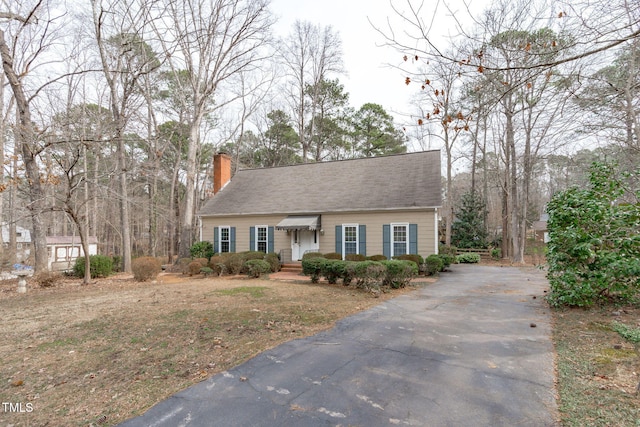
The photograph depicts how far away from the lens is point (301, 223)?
1507 centimetres

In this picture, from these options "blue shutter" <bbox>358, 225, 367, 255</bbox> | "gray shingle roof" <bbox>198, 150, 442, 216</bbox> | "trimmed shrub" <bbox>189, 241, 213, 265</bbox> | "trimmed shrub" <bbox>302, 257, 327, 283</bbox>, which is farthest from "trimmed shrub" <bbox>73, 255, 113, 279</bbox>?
"blue shutter" <bbox>358, 225, 367, 255</bbox>

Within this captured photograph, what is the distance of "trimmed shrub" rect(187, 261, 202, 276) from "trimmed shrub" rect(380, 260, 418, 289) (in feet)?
27.5

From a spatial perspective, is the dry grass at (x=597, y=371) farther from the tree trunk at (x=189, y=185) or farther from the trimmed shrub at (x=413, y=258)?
the tree trunk at (x=189, y=185)

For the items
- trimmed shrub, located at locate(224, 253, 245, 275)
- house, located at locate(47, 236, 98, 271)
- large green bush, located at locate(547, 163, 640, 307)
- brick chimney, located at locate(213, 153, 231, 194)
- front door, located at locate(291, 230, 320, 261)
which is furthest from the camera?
house, located at locate(47, 236, 98, 271)

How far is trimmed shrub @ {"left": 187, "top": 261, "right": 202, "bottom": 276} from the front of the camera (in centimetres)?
1352

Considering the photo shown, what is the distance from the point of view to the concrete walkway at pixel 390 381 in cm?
287

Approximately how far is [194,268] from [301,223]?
5217 millimetres

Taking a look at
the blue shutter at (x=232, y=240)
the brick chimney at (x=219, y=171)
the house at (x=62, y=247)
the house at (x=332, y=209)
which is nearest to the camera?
the house at (x=332, y=209)

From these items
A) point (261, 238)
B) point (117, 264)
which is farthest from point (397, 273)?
point (117, 264)

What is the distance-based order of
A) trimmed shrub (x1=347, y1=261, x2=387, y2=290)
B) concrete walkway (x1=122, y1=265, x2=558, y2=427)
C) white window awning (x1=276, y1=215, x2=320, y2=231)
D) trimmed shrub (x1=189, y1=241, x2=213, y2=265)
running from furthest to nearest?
1. trimmed shrub (x1=189, y1=241, x2=213, y2=265)
2. white window awning (x1=276, y1=215, x2=320, y2=231)
3. trimmed shrub (x1=347, y1=261, x2=387, y2=290)
4. concrete walkway (x1=122, y1=265, x2=558, y2=427)

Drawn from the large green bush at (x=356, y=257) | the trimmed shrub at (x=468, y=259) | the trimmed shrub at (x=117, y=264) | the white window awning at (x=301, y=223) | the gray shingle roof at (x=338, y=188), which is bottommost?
the trimmed shrub at (x=468, y=259)

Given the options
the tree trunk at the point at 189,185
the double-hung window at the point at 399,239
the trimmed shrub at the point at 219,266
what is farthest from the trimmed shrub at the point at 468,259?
the tree trunk at the point at 189,185

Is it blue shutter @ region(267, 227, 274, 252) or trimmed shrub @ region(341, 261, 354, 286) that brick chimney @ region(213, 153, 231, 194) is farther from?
trimmed shrub @ region(341, 261, 354, 286)

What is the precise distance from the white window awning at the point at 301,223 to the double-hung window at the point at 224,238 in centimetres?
384
